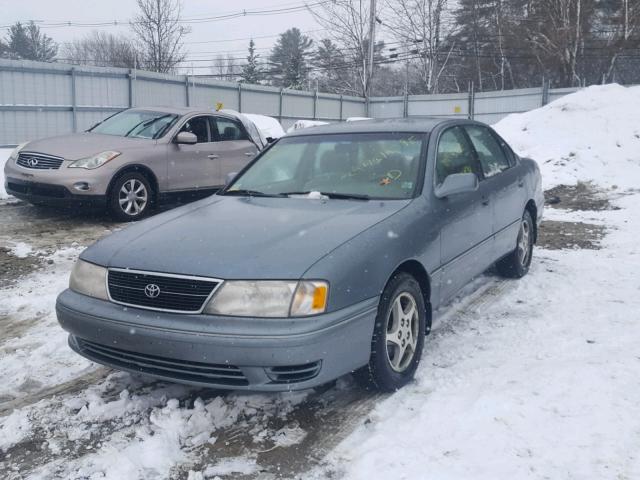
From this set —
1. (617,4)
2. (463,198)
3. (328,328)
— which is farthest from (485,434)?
(617,4)

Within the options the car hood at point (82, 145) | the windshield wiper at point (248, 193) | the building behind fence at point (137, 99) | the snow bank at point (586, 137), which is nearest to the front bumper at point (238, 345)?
the windshield wiper at point (248, 193)

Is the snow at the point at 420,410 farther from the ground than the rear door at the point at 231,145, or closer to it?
closer to it

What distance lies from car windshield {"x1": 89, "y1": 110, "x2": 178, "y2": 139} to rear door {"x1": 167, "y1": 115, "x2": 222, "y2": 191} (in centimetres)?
26

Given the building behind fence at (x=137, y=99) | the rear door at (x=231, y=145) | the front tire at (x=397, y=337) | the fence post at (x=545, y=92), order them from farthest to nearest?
the fence post at (x=545, y=92), the building behind fence at (x=137, y=99), the rear door at (x=231, y=145), the front tire at (x=397, y=337)

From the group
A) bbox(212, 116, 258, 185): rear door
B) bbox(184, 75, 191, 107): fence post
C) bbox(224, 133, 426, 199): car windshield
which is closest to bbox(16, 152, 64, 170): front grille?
bbox(212, 116, 258, 185): rear door

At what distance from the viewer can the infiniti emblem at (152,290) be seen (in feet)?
9.39

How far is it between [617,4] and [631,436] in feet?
124

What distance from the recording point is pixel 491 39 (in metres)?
41.6

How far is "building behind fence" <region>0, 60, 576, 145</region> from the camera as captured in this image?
15.9 meters

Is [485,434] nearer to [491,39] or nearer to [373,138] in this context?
[373,138]

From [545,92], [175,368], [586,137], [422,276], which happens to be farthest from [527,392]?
[545,92]

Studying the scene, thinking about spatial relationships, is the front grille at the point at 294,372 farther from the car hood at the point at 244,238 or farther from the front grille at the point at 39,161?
the front grille at the point at 39,161

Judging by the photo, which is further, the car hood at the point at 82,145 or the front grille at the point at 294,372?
the car hood at the point at 82,145

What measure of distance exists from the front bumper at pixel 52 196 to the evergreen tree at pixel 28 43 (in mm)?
69737
